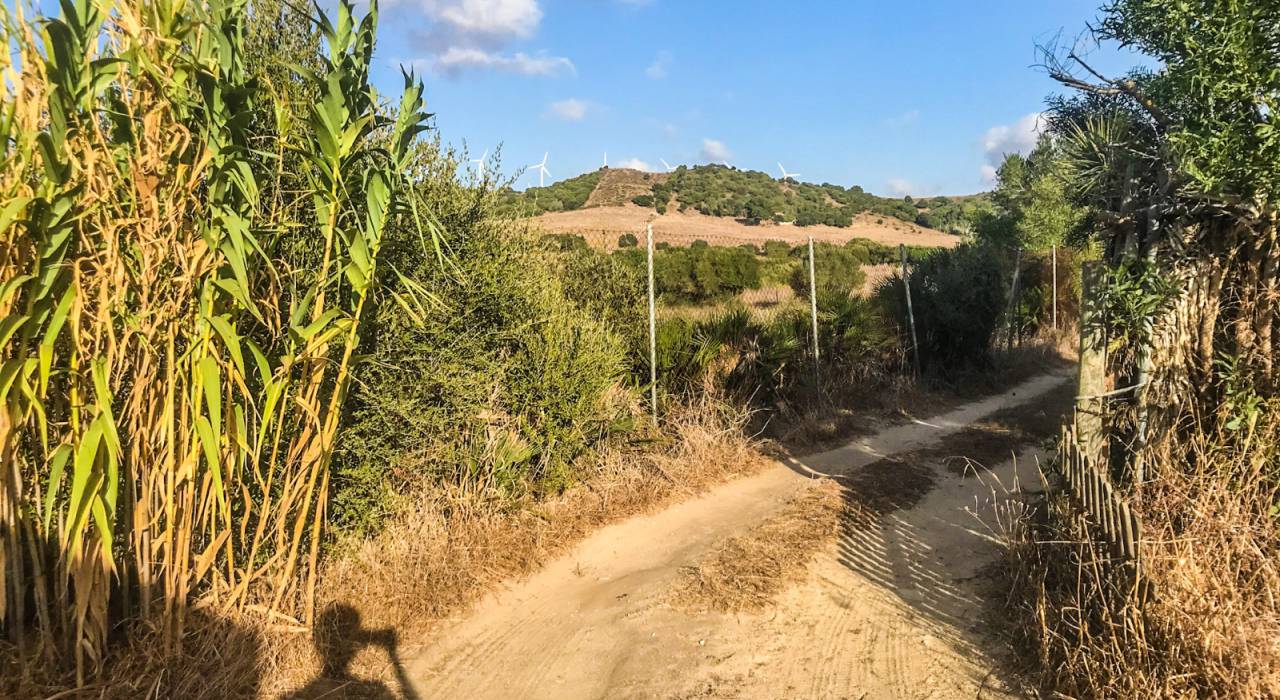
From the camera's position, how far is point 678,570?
5.06 metres

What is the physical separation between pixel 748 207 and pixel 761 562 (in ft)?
163

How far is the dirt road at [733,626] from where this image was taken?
371 centimetres

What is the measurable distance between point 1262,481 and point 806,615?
2.36 metres

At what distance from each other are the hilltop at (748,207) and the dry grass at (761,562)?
92.3ft

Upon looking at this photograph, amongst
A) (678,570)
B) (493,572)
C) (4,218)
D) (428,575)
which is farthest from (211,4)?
(678,570)

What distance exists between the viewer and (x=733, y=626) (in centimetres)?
426

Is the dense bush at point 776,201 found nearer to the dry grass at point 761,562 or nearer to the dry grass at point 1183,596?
the dry grass at point 761,562

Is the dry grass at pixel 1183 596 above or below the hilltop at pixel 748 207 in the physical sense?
below

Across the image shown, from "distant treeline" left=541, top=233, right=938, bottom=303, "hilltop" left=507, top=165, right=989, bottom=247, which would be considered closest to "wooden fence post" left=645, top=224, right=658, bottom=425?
"distant treeline" left=541, top=233, right=938, bottom=303

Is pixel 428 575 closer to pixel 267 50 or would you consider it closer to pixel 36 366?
pixel 36 366

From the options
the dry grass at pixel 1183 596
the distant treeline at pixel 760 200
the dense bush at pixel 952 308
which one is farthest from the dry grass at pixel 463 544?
the distant treeline at pixel 760 200

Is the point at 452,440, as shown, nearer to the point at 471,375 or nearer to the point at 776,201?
the point at 471,375

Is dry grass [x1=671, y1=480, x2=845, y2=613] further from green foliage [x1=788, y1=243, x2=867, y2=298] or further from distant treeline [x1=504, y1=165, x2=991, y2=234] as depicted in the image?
distant treeline [x1=504, y1=165, x2=991, y2=234]

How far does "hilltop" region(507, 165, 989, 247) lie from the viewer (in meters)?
43.9
